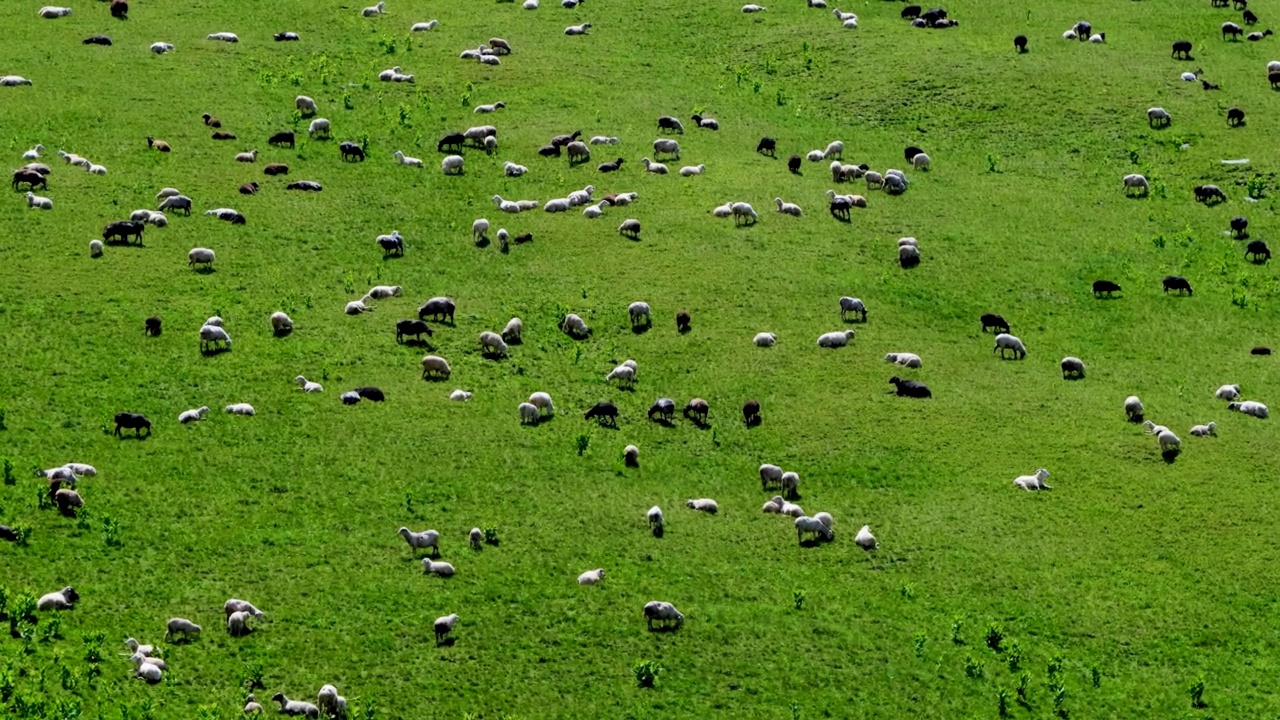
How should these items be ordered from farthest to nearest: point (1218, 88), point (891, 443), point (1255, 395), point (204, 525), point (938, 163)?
point (1218, 88), point (938, 163), point (1255, 395), point (891, 443), point (204, 525)

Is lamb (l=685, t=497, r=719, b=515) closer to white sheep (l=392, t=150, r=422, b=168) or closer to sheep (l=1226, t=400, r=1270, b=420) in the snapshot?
sheep (l=1226, t=400, r=1270, b=420)

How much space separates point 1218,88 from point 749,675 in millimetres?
44471

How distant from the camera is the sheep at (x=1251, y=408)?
4819 cm

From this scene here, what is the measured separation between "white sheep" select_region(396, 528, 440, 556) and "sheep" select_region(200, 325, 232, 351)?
12.0 meters

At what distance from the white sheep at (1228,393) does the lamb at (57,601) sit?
102ft

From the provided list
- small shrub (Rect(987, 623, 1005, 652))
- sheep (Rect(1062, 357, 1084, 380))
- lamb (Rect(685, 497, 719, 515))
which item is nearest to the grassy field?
small shrub (Rect(987, 623, 1005, 652))

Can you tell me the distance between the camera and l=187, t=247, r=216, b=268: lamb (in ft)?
174

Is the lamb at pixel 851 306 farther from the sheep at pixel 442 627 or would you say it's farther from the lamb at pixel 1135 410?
the sheep at pixel 442 627

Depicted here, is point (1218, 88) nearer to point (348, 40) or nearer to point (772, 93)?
point (772, 93)

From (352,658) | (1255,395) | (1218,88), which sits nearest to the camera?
(352,658)

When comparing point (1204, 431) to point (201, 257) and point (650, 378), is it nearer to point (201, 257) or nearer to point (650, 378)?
point (650, 378)

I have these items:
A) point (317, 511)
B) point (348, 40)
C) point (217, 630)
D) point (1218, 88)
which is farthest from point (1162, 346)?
point (348, 40)

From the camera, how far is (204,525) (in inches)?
1545

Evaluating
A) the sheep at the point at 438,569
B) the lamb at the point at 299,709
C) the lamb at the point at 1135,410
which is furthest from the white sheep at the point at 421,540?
the lamb at the point at 1135,410
